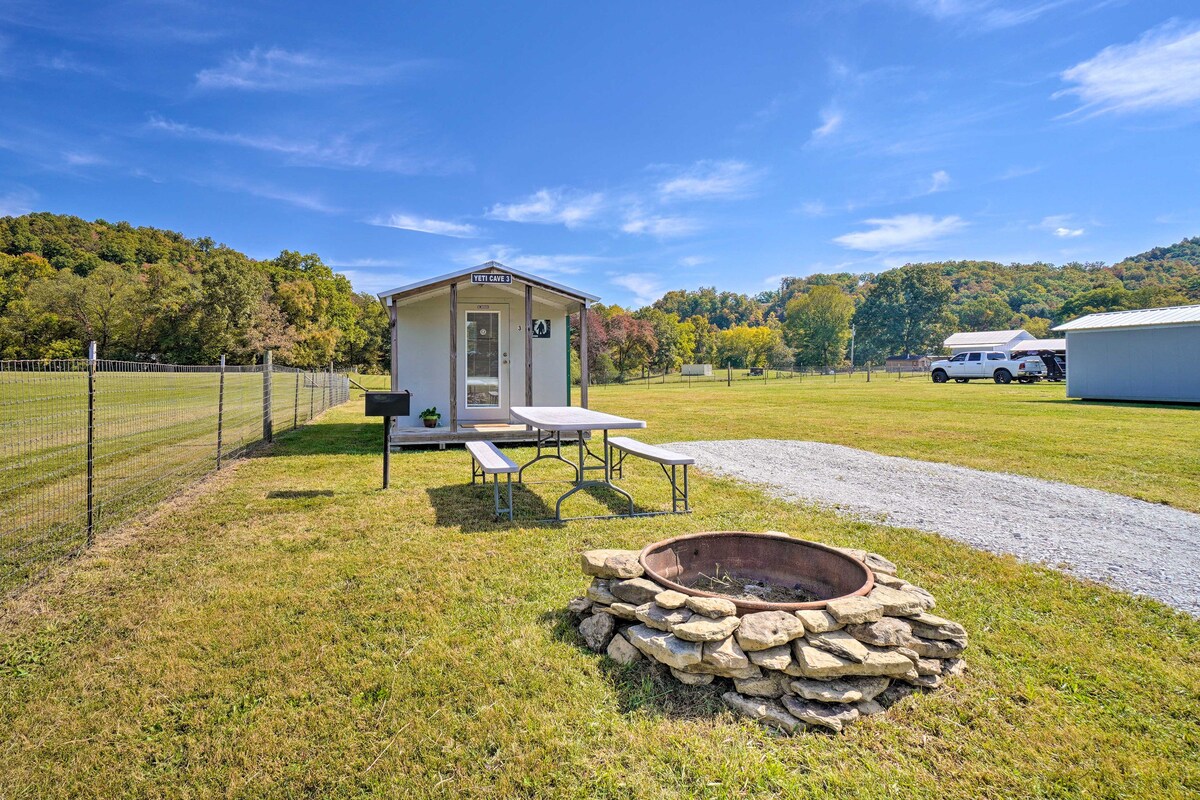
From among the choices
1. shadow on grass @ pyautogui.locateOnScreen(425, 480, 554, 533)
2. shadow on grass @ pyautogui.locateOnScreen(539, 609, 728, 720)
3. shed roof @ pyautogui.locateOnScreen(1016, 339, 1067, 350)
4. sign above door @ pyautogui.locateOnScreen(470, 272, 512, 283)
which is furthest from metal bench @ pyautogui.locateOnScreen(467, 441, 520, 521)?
shed roof @ pyautogui.locateOnScreen(1016, 339, 1067, 350)

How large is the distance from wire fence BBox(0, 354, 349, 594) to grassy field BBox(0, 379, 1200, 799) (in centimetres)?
45

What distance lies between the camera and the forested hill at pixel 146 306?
3628cm

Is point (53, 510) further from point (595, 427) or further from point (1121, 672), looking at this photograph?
point (1121, 672)

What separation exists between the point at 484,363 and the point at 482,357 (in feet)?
0.39

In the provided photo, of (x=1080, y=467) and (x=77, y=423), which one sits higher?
(x=77, y=423)

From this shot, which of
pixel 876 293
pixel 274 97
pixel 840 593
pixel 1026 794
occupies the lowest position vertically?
pixel 1026 794

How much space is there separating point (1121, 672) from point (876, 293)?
263ft

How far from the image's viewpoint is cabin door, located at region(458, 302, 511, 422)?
396 inches

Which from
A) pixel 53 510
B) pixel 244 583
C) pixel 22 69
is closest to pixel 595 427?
pixel 244 583

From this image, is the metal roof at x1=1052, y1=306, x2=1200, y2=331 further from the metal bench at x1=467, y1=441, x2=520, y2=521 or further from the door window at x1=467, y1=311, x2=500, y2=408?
the metal bench at x1=467, y1=441, x2=520, y2=521

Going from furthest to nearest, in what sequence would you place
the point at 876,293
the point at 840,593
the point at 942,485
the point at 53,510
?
the point at 876,293 < the point at 942,485 < the point at 53,510 < the point at 840,593

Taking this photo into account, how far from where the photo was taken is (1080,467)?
696 cm

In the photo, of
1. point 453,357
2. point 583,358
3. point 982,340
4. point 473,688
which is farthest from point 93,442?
point 982,340

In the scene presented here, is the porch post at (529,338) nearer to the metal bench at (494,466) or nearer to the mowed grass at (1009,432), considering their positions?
the mowed grass at (1009,432)
